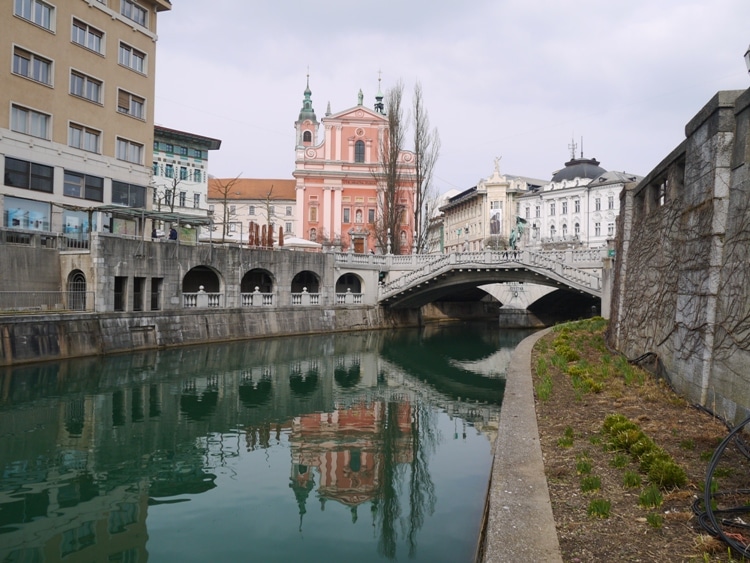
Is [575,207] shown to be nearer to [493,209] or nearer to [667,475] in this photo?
[493,209]

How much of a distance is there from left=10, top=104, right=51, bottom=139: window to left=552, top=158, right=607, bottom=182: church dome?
69209 mm

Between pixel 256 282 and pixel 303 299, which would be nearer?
pixel 303 299

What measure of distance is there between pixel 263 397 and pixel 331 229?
52.6 m

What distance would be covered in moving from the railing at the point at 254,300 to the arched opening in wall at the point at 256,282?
131 inches

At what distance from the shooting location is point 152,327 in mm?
29844

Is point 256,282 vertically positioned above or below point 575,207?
below

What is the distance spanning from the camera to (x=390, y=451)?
13.8 metres

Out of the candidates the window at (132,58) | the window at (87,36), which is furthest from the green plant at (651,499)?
the window at (132,58)

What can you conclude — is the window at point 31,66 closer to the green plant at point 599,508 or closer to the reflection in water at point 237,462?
the reflection in water at point 237,462

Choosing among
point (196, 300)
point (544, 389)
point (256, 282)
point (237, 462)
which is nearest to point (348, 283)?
point (256, 282)

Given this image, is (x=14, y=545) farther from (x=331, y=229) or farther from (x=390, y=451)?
(x=331, y=229)

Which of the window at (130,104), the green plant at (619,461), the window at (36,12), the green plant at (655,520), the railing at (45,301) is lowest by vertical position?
the green plant at (655,520)

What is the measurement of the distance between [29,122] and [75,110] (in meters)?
2.63

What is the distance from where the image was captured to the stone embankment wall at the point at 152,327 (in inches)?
921
